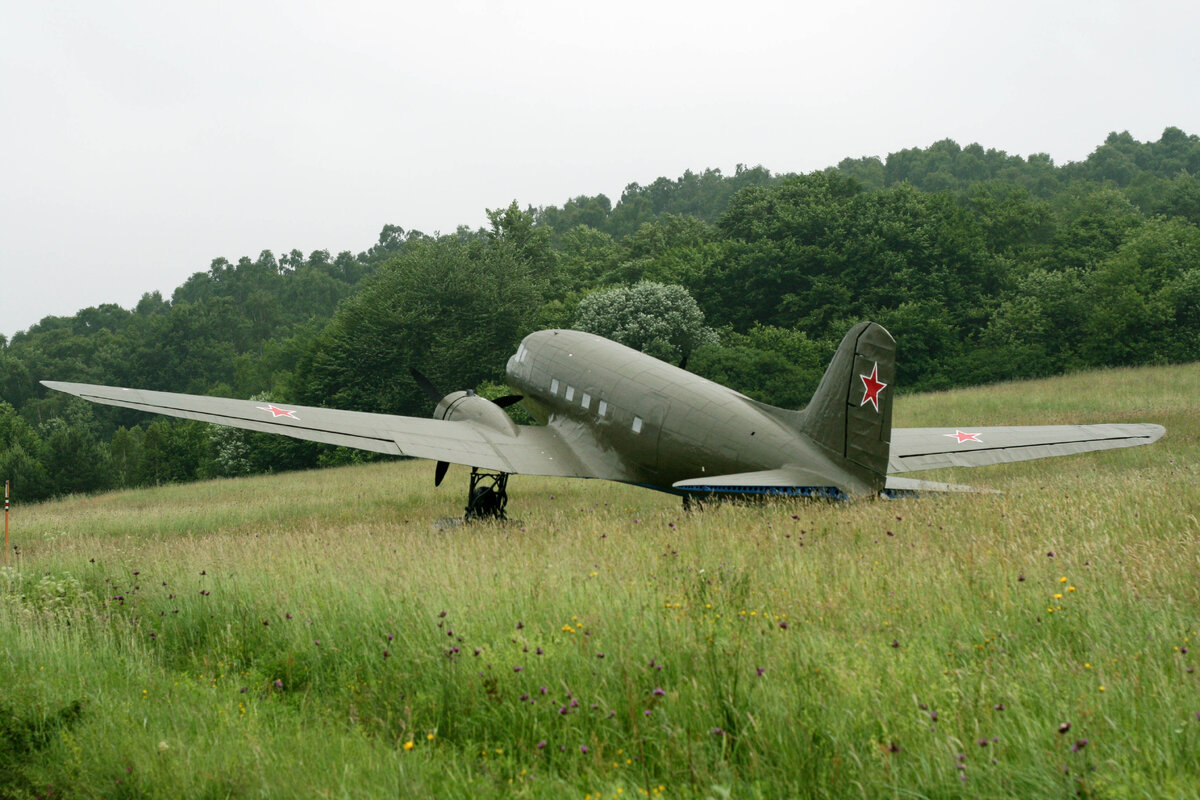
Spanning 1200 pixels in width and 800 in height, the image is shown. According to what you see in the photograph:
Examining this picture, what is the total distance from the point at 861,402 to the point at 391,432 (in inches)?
422

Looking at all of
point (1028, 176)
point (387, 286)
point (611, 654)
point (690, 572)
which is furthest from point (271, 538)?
point (1028, 176)

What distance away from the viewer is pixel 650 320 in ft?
194

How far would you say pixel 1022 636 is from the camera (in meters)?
6.97

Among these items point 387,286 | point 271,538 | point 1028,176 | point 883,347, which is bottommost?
point 271,538

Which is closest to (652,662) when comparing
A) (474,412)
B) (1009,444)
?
(1009,444)

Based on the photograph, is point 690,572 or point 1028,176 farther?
point 1028,176

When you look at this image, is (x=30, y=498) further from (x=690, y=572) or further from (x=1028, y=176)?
(x=1028, y=176)

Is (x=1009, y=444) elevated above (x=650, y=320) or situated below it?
below

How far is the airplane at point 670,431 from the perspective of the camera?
15.5 m

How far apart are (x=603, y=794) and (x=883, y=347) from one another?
38.3ft

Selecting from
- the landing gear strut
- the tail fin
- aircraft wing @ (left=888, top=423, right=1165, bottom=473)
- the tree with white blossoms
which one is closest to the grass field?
the tail fin

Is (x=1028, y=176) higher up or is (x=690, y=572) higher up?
(x=1028, y=176)

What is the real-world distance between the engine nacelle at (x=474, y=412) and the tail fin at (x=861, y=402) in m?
9.11

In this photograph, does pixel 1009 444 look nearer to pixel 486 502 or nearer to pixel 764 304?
pixel 486 502
